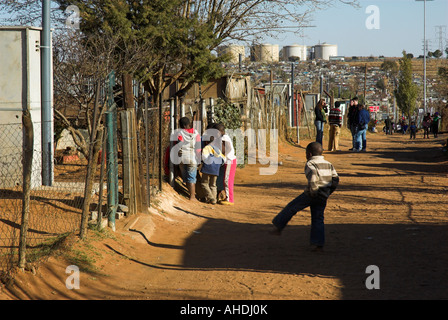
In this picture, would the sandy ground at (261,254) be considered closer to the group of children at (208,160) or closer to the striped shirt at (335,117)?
the group of children at (208,160)

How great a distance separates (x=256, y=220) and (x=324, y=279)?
372 cm

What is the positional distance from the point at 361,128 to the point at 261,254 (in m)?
14.5

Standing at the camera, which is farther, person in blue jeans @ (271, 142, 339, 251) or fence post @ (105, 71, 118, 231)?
fence post @ (105, 71, 118, 231)

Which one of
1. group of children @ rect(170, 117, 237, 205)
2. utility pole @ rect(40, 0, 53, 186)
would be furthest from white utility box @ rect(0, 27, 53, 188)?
group of children @ rect(170, 117, 237, 205)

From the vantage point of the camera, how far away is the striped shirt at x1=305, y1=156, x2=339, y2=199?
7.14m

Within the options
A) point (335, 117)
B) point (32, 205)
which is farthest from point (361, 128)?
point (32, 205)

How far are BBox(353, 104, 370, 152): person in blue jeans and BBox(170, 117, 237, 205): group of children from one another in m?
10.4

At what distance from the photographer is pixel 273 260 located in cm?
688

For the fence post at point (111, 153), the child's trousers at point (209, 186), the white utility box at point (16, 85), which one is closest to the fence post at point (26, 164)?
the fence post at point (111, 153)

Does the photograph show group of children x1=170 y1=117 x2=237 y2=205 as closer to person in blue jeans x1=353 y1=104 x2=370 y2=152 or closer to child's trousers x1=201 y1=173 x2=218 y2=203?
child's trousers x1=201 y1=173 x2=218 y2=203

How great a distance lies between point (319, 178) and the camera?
7.18 metres

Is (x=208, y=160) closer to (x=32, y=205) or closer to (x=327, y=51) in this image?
(x=32, y=205)
